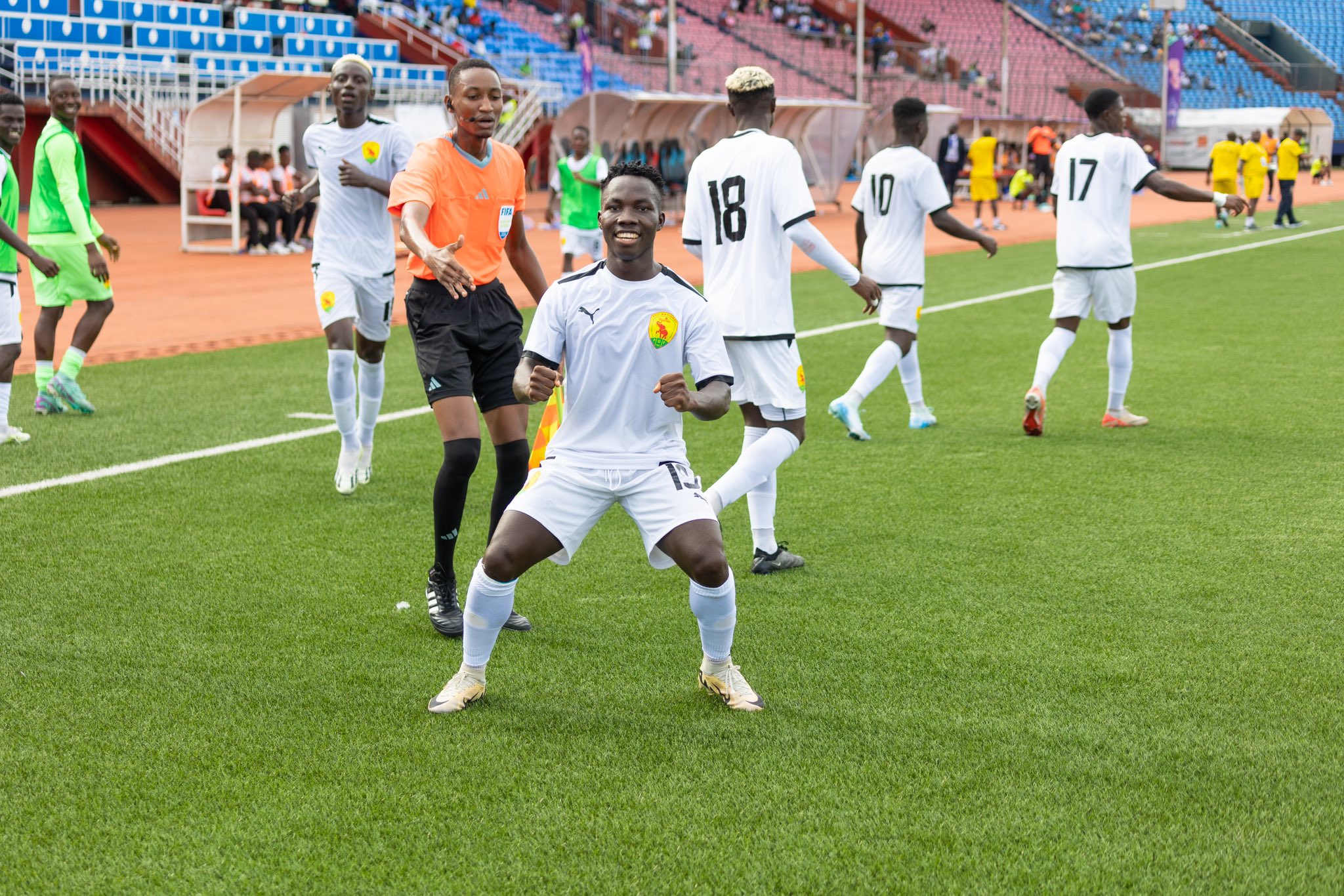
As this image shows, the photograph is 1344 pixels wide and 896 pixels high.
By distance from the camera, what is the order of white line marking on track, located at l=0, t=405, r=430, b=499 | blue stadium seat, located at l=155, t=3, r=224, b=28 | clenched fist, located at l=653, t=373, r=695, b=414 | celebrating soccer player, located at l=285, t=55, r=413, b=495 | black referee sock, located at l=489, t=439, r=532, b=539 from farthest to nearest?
1. blue stadium seat, located at l=155, t=3, r=224, b=28
2. white line marking on track, located at l=0, t=405, r=430, b=499
3. celebrating soccer player, located at l=285, t=55, r=413, b=495
4. black referee sock, located at l=489, t=439, r=532, b=539
5. clenched fist, located at l=653, t=373, r=695, b=414

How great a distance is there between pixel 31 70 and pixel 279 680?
28.5 metres

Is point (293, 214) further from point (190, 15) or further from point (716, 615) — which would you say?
point (716, 615)

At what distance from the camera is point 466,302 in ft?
18.3

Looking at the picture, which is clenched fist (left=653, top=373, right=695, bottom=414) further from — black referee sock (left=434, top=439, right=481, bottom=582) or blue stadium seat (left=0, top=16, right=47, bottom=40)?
blue stadium seat (left=0, top=16, right=47, bottom=40)

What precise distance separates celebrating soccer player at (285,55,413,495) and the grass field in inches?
19.2

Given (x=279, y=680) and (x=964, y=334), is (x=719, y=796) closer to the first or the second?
(x=279, y=680)

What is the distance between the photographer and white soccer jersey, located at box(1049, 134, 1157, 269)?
9039 millimetres

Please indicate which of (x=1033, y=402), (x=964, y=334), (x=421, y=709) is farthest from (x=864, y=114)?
(x=421, y=709)

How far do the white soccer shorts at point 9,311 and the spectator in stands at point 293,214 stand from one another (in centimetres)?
1523

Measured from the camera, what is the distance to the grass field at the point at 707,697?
3.53m

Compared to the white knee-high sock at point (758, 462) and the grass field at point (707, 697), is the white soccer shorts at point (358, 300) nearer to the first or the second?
the grass field at point (707, 697)

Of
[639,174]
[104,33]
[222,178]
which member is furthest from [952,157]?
[639,174]

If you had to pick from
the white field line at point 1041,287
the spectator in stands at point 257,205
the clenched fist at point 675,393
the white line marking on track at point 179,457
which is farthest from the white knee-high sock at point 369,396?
the spectator in stands at point 257,205

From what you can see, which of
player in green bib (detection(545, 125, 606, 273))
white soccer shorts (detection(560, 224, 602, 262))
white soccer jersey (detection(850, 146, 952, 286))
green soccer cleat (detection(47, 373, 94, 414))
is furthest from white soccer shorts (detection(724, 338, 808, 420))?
white soccer shorts (detection(560, 224, 602, 262))
